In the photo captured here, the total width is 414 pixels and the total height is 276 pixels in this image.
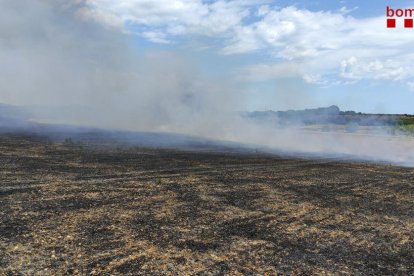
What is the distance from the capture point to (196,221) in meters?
8.48

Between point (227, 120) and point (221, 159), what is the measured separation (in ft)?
71.6

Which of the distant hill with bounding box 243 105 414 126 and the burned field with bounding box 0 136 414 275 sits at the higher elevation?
the distant hill with bounding box 243 105 414 126

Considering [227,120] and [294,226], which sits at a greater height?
[227,120]

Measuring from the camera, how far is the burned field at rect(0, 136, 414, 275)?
623 cm

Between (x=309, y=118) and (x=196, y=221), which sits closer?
(x=196, y=221)

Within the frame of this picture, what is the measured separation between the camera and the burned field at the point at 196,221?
6.23m

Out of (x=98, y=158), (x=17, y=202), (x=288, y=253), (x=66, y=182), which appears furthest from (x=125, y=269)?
(x=98, y=158)

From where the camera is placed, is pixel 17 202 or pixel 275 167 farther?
pixel 275 167

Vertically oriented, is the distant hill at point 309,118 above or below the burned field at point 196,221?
above

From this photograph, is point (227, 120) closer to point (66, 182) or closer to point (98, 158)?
point (98, 158)

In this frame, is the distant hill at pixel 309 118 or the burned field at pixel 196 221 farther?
the distant hill at pixel 309 118

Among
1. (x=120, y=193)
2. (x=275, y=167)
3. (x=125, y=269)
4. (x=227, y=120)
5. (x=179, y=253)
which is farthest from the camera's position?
(x=227, y=120)

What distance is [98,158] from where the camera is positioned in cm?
1791

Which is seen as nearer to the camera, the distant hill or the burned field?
the burned field
